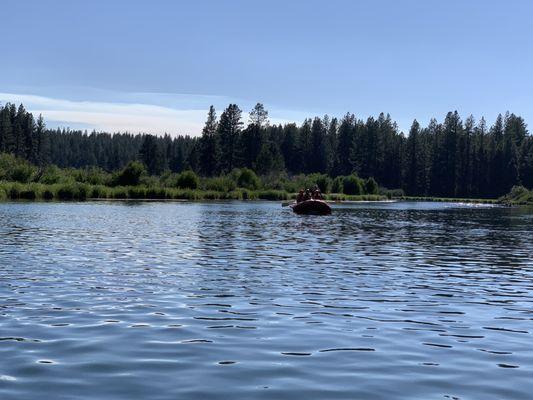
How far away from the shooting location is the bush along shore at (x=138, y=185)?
8144 centimetres

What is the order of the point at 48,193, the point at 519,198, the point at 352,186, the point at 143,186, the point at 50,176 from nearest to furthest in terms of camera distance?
the point at 48,193 < the point at 50,176 < the point at 143,186 < the point at 519,198 < the point at 352,186

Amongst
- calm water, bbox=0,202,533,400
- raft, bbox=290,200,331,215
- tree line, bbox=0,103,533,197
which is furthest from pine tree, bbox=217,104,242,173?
calm water, bbox=0,202,533,400

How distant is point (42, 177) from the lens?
8650 cm

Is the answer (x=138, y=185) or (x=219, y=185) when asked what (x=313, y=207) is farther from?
(x=219, y=185)

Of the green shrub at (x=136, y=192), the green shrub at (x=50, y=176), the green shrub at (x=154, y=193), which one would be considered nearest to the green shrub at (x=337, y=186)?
the green shrub at (x=154, y=193)

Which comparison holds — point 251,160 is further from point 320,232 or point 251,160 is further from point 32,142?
point 320,232

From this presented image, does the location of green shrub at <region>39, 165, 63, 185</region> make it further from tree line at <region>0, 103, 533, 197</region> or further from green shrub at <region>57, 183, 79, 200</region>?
tree line at <region>0, 103, 533, 197</region>

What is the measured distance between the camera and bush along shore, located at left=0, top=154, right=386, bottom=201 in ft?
267

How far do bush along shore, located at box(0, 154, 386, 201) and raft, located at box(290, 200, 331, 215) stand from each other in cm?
3483

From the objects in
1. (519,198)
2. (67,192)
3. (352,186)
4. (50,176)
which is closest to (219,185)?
(50,176)

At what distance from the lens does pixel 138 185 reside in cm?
9669

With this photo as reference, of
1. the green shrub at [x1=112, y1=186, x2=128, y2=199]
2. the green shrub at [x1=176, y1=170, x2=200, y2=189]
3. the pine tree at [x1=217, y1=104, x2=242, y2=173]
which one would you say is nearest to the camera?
the green shrub at [x1=112, y1=186, x2=128, y2=199]

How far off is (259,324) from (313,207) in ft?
151

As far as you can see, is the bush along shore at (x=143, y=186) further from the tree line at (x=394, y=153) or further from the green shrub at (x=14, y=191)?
the tree line at (x=394, y=153)
